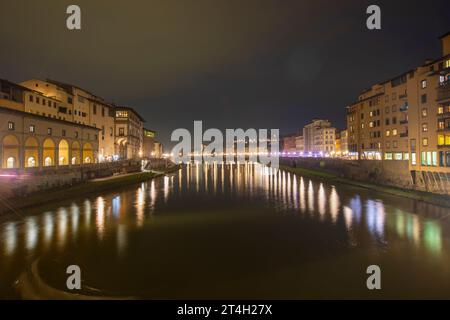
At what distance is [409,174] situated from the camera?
3866 cm

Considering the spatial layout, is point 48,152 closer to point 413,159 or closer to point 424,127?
point 413,159

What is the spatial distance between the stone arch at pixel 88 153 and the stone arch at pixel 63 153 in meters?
6.01

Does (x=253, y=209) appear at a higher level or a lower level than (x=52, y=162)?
lower

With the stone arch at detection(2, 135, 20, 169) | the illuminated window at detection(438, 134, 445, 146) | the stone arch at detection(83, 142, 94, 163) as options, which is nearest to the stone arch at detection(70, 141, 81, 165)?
the stone arch at detection(83, 142, 94, 163)

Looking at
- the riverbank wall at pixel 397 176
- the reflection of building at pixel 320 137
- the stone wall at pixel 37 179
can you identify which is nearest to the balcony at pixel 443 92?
the riverbank wall at pixel 397 176

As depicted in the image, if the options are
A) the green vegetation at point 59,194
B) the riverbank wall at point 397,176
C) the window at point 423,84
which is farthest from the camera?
the window at point 423,84

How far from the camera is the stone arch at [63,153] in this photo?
171 ft

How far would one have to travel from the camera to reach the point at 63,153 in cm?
5306

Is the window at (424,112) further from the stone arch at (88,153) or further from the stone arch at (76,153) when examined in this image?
the stone arch at (88,153)

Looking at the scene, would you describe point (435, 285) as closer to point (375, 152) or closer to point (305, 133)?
point (375, 152)

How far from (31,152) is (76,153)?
12.7 meters

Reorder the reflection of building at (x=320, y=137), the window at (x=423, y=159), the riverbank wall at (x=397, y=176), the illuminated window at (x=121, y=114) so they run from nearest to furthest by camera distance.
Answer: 1. the riverbank wall at (x=397, y=176)
2. the window at (x=423, y=159)
3. the illuminated window at (x=121, y=114)
4. the reflection of building at (x=320, y=137)
